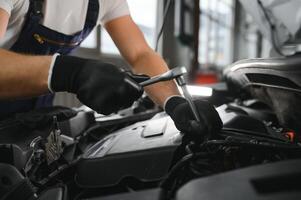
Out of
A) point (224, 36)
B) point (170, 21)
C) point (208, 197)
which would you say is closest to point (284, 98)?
Answer: point (208, 197)

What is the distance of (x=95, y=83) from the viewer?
0.68 m

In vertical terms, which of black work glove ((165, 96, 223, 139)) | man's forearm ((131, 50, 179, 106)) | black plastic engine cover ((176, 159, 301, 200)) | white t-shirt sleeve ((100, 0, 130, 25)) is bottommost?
man's forearm ((131, 50, 179, 106))

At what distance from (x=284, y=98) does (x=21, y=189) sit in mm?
628

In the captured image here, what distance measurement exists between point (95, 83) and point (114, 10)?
828 mm

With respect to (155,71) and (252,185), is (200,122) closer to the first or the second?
(252,185)

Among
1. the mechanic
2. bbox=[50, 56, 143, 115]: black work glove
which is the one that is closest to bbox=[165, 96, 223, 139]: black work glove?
the mechanic

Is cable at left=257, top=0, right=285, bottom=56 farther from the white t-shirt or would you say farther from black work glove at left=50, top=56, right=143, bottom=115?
black work glove at left=50, top=56, right=143, bottom=115

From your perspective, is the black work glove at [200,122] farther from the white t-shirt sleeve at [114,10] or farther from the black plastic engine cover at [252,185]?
the white t-shirt sleeve at [114,10]

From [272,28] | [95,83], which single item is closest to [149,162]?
[95,83]

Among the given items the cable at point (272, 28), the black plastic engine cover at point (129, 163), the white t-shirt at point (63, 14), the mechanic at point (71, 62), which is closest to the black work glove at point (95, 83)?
the mechanic at point (71, 62)

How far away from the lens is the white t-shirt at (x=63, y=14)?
1091 mm

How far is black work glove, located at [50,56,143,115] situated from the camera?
0.68 metres

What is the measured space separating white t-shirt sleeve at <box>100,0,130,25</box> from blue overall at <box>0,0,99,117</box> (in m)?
0.09

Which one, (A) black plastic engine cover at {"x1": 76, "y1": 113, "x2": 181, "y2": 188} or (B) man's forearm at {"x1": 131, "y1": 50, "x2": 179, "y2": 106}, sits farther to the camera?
(B) man's forearm at {"x1": 131, "y1": 50, "x2": 179, "y2": 106}
